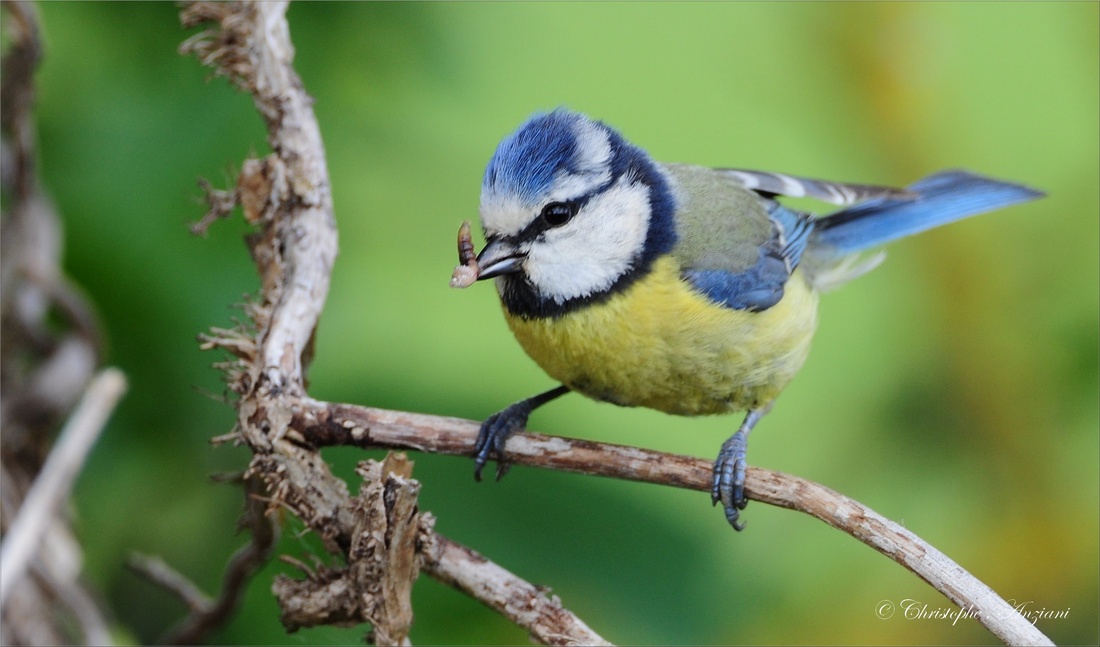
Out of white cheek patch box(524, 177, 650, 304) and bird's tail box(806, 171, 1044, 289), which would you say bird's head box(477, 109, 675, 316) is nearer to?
white cheek patch box(524, 177, 650, 304)

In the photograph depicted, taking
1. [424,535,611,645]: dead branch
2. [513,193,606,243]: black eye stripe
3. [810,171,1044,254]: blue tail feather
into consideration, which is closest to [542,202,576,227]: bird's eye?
[513,193,606,243]: black eye stripe

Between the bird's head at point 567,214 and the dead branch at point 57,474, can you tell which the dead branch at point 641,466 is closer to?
the bird's head at point 567,214

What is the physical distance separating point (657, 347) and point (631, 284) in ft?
0.29

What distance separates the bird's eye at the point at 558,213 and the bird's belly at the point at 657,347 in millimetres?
113

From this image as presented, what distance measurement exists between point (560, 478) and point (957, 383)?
2.21ft

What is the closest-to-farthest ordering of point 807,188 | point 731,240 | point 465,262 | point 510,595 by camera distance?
point 510,595, point 465,262, point 731,240, point 807,188

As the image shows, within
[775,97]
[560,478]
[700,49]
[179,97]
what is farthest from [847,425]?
[179,97]

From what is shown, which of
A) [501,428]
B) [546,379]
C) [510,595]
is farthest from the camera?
[546,379]

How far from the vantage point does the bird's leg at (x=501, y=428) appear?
1.12 metres

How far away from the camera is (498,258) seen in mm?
1163

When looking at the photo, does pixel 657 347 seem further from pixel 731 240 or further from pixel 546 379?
pixel 546 379

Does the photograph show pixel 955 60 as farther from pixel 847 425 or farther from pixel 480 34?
pixel 480 34

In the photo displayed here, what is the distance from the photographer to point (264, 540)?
1.05 m

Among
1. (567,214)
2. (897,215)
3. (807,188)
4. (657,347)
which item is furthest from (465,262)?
(897,215)
